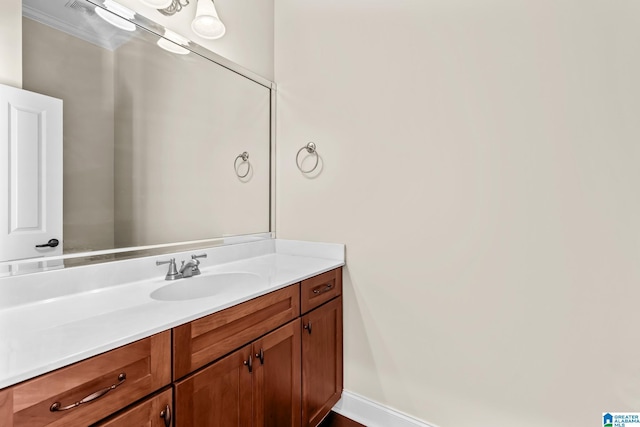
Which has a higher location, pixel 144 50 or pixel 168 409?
pixel 144 50

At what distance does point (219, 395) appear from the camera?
3.20 ft

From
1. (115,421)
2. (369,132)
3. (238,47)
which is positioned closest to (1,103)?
(115,421)

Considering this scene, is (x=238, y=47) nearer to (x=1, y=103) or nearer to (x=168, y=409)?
(x=1, y=103)

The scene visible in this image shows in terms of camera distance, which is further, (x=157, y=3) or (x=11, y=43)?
(x=157, y=3)

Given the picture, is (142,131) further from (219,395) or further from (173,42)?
(219,395)

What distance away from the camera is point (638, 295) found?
108cm

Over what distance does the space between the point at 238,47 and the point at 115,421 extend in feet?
6.09

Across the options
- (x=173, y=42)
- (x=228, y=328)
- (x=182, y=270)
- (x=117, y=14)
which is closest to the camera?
(x=228, y=328)

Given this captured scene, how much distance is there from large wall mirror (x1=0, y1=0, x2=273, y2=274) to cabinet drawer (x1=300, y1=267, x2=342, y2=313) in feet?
2.02

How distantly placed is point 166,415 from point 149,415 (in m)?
0.05

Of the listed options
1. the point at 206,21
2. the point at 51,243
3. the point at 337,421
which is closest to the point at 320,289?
the point at 337,421

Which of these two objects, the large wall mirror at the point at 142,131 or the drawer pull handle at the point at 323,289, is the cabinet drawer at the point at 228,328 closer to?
the drawer pull handle at the point at 323,289
